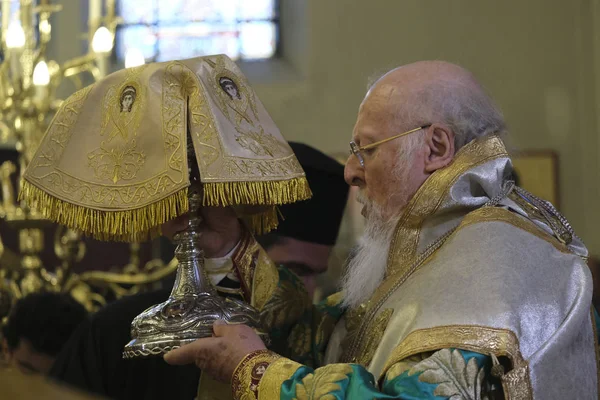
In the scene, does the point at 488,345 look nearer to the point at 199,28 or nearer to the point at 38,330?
the point at 38,330

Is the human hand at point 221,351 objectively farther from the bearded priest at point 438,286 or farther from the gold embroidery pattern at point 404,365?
the gold embroidery pattern at point 404,365

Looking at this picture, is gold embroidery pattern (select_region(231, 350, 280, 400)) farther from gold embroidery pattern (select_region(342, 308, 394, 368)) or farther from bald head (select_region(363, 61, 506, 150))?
bald head (select_region(363, 61, 506, 150))

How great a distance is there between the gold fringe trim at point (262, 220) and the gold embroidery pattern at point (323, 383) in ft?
2.96

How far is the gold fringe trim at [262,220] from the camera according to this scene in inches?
130

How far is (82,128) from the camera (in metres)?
3.00

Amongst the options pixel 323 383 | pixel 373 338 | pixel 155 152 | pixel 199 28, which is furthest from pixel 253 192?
pixel 199 28

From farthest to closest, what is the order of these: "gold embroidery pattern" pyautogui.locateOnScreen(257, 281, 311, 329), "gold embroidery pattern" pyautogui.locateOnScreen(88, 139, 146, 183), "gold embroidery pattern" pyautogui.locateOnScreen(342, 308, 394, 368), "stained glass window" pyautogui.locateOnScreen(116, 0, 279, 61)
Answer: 1. "stained glass window" pyautogui.locateOnScreen(116, 0, 279, 61)
2. "gold embroidery pattern" pyautogui.locateOnScreen(257, 281, 311, 329)
3. "gold embroidery pattern" pyautogui.locateOnScreen(88, 139, 146, 183)
4. "gold embroidery pattern" pyautogui.locateOnScreen(342, 308, 394, 368)

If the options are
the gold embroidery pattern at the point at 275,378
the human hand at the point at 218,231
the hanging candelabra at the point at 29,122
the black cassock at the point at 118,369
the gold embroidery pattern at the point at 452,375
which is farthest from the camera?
the hanging candelabra at the point at 29,122

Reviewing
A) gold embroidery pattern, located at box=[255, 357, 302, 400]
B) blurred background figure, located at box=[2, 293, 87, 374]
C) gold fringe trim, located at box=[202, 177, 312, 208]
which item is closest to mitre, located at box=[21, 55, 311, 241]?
gold fringe trim, located at box=[202, 177, 312, 208]

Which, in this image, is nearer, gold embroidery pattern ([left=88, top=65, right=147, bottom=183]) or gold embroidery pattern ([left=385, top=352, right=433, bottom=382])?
gold embroidery pattern ([left=385, top=352, right=433, bottom=382])

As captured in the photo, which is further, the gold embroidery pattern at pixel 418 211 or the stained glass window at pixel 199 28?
the stained glass window at pixel 199 28

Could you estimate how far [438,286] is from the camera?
261cm

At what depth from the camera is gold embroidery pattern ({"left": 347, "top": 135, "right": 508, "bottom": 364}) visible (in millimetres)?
2861

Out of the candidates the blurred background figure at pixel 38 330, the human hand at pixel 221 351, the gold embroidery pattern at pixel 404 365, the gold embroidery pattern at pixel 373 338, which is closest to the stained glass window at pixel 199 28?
the blurred background figure at pixel 38 330
